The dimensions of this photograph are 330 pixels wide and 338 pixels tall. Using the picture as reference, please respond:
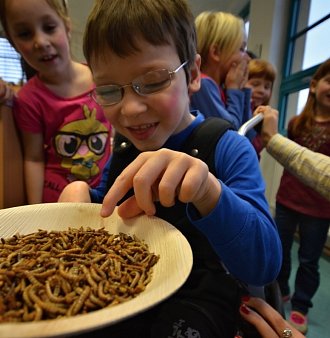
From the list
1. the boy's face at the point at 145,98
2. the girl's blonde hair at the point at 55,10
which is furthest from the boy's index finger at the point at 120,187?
the girl's blonde hair at the point at 55,10

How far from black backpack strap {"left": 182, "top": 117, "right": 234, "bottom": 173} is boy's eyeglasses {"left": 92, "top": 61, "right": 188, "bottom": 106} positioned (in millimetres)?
124

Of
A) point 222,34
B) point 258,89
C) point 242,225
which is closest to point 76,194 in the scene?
point 242,225

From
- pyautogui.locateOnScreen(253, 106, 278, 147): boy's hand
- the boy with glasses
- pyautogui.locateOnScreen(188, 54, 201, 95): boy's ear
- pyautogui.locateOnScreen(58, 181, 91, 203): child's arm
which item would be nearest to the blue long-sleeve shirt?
the boy with glasses

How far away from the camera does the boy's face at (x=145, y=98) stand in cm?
58

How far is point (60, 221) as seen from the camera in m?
0.56

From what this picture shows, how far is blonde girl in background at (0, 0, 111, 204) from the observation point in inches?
41.1

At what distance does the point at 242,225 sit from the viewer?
48 cm

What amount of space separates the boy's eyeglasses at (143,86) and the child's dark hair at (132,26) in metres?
0.05

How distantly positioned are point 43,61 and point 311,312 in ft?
5.93

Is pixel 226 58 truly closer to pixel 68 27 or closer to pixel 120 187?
pixel 68 27

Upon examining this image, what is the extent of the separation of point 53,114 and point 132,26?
0.63 metres

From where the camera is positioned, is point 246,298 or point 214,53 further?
point 214,53

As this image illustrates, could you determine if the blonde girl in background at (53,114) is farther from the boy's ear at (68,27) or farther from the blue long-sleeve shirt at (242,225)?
the blue long-sleeve shirt at (242,225)

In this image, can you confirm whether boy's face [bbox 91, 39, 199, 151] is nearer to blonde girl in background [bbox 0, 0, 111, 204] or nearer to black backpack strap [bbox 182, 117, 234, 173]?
black backpack strap [bbox 182, 117, 234, 173]
